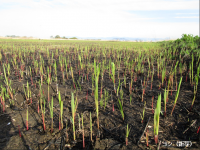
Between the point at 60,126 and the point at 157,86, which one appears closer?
the point at 60,126

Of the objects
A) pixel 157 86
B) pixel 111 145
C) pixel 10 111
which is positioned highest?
pixel 157 86

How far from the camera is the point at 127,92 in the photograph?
2070 millimetres

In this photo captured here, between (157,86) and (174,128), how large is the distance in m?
1.09

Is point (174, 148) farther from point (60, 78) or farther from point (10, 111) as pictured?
point (60, 78)

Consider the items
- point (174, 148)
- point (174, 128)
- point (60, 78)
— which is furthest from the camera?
point (60, 78)

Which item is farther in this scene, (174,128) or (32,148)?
(174,128)

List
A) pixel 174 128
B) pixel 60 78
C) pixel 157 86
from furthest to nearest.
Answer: pixel 60 78
pixel 157 86
pixel 174 128

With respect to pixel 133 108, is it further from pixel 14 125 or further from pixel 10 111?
pixel 10 111

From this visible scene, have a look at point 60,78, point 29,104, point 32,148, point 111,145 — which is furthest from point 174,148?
point 60,78

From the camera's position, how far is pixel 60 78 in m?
2.69

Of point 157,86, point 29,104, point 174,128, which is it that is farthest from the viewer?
point 157,86

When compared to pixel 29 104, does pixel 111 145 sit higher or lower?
lower

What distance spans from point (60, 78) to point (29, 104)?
3.43 ft

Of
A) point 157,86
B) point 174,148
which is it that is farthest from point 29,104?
point 157,86
